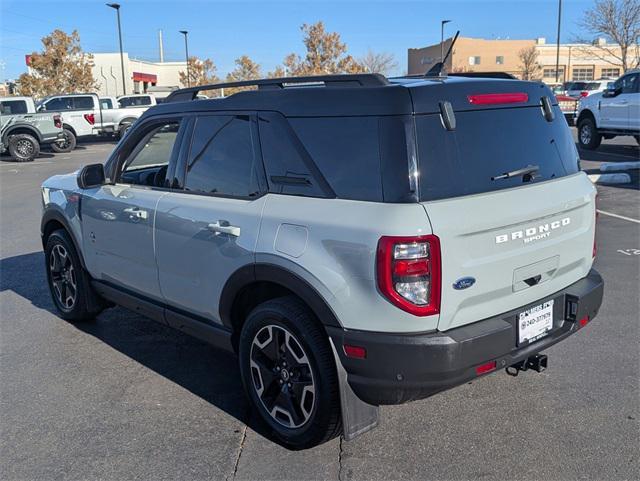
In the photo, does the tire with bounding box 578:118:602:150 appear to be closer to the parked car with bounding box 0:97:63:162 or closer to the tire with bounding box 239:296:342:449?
the tire with bounding box 239:296:342:449

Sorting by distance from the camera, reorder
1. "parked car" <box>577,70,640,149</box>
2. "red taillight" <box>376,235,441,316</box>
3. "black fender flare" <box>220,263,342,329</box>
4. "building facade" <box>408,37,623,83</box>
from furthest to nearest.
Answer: "building facade" <box>408,37,623,83</box>, "parked car" <box>577,70,640,149</box>, "black fender flare" <box>220,263,342,329</box>, "red taillight" <box>376,235,441,316</box>

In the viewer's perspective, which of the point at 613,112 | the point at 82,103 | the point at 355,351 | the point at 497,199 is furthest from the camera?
the point at 82,103

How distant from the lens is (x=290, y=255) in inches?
122

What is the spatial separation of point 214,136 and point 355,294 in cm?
151

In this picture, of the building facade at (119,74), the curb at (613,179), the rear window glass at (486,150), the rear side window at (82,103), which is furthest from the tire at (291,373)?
the building facade at (119,74)

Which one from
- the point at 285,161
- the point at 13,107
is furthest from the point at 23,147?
the point at 285,161

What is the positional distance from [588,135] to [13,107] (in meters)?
19.0

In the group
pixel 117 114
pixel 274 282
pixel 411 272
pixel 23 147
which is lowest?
pixel 274 282

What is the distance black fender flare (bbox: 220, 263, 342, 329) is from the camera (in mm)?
2982

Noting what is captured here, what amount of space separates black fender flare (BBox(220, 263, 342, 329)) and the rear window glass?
706mm

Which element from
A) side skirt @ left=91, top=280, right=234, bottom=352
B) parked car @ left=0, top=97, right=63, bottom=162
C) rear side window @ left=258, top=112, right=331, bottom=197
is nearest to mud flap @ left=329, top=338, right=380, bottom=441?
rear side window @ left=258, top=112, right=331, bottom=197

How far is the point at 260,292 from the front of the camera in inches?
138

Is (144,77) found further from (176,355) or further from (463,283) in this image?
(463,283)

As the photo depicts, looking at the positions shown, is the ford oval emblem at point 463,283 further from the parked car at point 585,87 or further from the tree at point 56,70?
the tree at point 56,70
